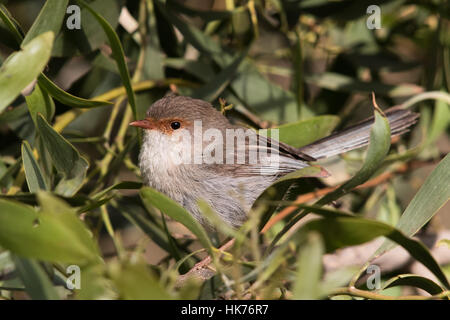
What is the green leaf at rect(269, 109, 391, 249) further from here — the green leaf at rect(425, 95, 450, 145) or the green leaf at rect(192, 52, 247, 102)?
the green leaf at rect(425, 95, 450, 145)

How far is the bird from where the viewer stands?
2945 millimetres

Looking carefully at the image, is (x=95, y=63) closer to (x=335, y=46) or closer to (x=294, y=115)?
(x=294, y=115)

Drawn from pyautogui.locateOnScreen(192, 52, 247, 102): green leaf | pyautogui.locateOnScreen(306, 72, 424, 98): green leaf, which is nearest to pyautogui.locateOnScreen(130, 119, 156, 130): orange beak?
pyautogui.locateOnScreen(192, 52, 247, 102): green leaf

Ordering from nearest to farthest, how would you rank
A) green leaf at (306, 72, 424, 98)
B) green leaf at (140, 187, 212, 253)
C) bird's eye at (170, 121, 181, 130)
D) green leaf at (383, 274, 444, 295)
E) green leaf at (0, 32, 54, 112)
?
green leaf at (0, 32, 54, 112)
green leaf at (140, 187, 212, 253)
green leaf at (383, 274, 444, 295)
bird's eye at (170, 121, 181, 130)
green leaf at (306, 72, 424, 98)

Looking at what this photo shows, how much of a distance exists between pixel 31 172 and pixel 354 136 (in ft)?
Answer: 5.93

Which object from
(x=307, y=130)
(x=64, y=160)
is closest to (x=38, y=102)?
(x=64, y=160)

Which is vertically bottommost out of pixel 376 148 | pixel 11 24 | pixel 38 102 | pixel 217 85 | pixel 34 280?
pixel 34 280

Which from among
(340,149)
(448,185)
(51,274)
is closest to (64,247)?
(51,274)

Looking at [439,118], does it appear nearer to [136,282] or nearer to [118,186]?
[118,186]

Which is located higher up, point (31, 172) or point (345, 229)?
point (31, 172)

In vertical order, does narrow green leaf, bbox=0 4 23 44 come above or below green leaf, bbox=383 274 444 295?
above

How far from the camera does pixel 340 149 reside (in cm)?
318

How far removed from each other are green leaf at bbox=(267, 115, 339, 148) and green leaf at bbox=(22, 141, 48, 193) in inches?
48.5

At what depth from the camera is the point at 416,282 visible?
7.04ft
